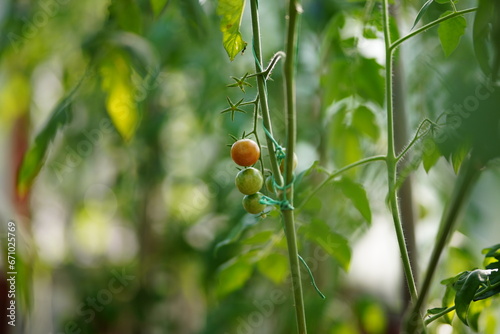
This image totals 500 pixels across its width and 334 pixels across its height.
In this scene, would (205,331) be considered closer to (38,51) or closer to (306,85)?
(306,85)

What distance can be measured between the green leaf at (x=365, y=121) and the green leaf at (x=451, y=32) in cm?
22

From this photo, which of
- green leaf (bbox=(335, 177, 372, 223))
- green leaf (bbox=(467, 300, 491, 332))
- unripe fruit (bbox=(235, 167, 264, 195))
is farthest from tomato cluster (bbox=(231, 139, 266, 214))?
green leaf (bbox=(467, 300, 491, 332))

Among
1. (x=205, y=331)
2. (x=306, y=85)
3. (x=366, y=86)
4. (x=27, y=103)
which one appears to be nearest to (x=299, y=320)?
(x=366, y=86)

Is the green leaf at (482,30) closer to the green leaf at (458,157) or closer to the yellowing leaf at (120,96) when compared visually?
the green leaf at (458,157)

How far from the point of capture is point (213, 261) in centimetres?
102

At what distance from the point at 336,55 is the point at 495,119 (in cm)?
45

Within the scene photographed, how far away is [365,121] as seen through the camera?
2.16 ft

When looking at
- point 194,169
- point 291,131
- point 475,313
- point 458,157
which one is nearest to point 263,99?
point 291,131

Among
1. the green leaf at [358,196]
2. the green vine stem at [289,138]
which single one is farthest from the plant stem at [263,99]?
the green leaf at [358,196]

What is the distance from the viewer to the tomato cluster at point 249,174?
0.40 metres

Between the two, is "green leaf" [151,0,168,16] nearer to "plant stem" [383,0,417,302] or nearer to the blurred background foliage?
the blurred background foliage

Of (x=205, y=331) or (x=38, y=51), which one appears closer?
(x=205, y=331)

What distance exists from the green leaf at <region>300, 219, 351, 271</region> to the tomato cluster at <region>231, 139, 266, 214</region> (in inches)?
5.4

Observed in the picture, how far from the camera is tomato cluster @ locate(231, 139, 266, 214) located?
40cm
